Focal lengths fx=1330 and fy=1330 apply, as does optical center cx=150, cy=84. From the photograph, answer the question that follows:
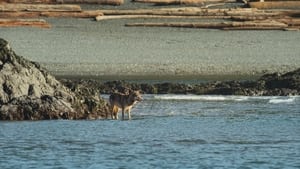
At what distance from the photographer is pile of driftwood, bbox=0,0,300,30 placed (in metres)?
36.3

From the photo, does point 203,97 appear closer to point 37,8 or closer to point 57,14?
point 57,14

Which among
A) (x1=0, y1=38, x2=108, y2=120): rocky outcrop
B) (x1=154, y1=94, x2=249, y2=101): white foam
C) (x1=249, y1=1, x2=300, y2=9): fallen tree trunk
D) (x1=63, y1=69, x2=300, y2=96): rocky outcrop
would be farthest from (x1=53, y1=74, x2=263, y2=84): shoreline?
(x1=249, y1=1, x2=300, y2=9): fallen tree trunk

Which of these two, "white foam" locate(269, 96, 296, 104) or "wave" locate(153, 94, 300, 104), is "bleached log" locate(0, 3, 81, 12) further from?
"white foam" locate(269, 96, 296, 104)

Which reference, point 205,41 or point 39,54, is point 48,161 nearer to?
point 39,54

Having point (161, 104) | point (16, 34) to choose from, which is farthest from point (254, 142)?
point (16, 34)

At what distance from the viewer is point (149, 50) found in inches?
1308

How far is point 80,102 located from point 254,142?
3957 mm

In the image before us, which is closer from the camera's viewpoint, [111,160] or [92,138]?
[111,160]

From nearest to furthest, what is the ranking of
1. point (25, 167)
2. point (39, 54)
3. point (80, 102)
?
point (25, 167) → point (80, 102) → point (39, 54)

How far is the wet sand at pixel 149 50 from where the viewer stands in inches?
1207

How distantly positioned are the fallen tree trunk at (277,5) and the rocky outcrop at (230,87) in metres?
10.2

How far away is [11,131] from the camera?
1912 centimetres

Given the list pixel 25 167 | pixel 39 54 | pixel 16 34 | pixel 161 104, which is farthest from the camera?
pixel 16 34

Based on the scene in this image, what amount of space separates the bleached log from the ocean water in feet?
46.5
